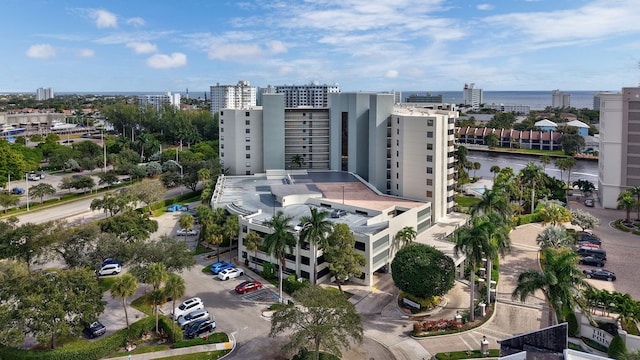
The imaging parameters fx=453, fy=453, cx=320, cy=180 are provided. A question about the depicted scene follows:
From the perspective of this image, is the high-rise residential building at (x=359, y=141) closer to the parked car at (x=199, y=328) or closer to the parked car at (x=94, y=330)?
the parked car at (x=199, y=328)

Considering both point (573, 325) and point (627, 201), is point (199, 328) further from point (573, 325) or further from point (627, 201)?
point (627, 201)

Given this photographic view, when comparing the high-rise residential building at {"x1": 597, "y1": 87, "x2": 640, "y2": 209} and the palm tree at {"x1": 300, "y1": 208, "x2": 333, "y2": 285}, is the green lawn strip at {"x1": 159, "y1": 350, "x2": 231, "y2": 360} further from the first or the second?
the high-rise residential building at {"x1": 597, "y1": 87, "x2": 640, "y2": 209}

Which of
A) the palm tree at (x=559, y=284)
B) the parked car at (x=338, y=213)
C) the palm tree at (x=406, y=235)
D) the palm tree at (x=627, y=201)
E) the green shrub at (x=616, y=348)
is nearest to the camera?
the green shrub at (x=616, y=348)

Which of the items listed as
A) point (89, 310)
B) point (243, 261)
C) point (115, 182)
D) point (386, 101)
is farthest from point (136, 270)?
point (115, 182)

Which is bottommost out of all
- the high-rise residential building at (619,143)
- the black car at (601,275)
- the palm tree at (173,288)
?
the black car at (601,275)

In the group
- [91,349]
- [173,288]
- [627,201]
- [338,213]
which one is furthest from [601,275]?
[91,349]

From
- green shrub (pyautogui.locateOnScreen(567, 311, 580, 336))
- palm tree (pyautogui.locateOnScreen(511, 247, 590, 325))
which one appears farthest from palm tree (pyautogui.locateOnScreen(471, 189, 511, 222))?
palm tree (pyautogui.locateOnScreen(511, 247, 590, 325))

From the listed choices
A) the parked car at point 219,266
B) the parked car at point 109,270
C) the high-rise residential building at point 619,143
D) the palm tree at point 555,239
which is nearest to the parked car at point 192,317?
the parked car at point 219,266
